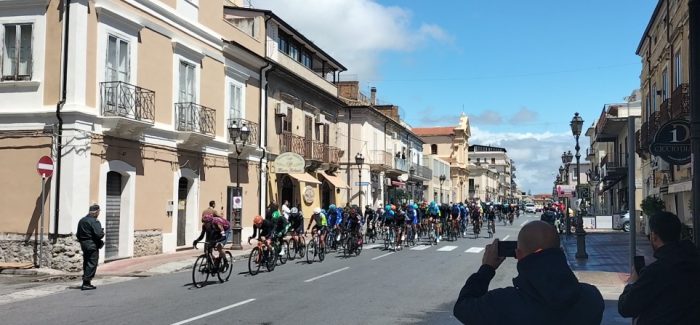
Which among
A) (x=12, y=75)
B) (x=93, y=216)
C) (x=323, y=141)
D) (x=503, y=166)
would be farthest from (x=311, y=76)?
(x=503, y=166)

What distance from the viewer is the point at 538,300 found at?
119 inches

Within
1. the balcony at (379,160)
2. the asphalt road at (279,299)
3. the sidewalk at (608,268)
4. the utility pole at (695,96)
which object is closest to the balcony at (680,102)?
the sidewalk at (608,268)

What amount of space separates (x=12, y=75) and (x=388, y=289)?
11688mm

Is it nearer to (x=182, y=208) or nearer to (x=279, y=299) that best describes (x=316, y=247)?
(x=182, y=208)

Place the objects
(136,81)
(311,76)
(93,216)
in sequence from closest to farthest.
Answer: (93,216), (136,81), (311,76)

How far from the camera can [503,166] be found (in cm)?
16350

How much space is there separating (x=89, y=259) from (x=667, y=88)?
21.0 meters

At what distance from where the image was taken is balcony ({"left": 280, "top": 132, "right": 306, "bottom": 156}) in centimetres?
3045

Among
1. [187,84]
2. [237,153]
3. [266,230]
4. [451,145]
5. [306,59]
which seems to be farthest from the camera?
[451,145]

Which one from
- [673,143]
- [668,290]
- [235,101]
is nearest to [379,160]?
[235,101]

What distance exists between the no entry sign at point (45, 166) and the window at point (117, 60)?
10.9 ft

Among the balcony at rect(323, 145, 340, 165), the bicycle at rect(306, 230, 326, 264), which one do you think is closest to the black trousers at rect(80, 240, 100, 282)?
the bicycle at rect(306, 230, 326, 264)

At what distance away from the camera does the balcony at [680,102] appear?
1903 cm

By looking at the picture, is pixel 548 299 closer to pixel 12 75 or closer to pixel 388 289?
pixel 388 289
